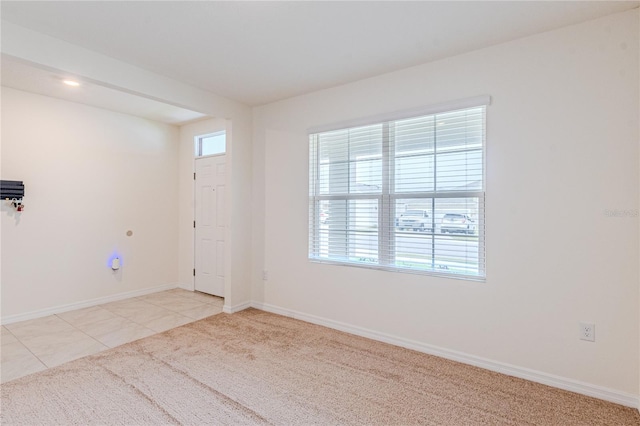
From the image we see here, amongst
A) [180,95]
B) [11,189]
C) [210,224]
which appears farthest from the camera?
[210,224]

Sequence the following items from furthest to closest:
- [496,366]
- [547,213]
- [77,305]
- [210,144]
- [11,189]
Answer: [210,144], [77,305], [11,189], [496,366], [547,213]

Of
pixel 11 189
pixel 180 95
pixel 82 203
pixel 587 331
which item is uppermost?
pixel 180 95

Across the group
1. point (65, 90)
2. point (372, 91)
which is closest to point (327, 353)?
point (372, 91)

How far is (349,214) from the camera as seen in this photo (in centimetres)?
336

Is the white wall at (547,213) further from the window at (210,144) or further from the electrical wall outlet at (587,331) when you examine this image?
the window at (210,144)

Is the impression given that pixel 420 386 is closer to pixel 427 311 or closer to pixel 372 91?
pixel 427 311

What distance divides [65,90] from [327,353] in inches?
155

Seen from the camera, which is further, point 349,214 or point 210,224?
point 210,224

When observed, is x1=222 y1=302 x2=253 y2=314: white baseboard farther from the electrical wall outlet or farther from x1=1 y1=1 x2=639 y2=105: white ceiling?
the electrical wall outlet

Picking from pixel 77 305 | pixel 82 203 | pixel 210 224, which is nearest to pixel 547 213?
pixel 210 224

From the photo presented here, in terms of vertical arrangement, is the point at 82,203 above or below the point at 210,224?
above

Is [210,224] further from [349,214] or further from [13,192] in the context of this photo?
[349,214]

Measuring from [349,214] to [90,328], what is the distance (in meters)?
2.97

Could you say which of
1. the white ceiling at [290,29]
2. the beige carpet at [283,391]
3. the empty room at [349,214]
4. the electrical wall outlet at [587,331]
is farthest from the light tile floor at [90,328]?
the electrical wall outlet at [587,331]
